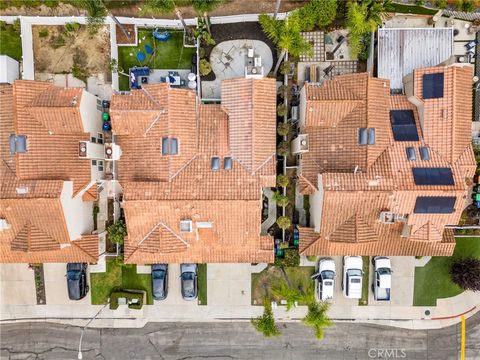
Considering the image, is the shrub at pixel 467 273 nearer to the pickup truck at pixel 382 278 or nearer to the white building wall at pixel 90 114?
the pickup truck at pixel 382 278

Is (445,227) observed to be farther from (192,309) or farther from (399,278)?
(192,309)

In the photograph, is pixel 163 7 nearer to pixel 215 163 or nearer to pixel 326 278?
pixel 215 163

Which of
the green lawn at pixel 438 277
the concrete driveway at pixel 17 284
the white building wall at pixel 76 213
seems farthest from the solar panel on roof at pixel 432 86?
the concrete driveway at pixel 17 284

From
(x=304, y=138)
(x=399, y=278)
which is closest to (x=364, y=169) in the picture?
(x=304, y=138)

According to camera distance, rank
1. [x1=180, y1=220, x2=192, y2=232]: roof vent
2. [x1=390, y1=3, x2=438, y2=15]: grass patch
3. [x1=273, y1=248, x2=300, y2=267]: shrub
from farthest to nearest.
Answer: [x1=273, y1=248, x2=300, y2=267]: shrub
[x1=390, y1=3, x2=438, y2=15]: grass patch
[x1=180, y1=220, x2=192, y2=232]: roof vent

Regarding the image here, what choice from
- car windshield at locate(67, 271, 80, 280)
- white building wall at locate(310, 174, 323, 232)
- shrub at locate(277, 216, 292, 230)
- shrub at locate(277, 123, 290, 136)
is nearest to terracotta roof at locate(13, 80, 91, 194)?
car windshield at locate(67, 271, 80, 280)

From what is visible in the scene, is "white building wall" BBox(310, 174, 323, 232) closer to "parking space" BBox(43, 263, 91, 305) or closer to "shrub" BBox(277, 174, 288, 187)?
"shrub" BBox(277, 174, 288, 187)
